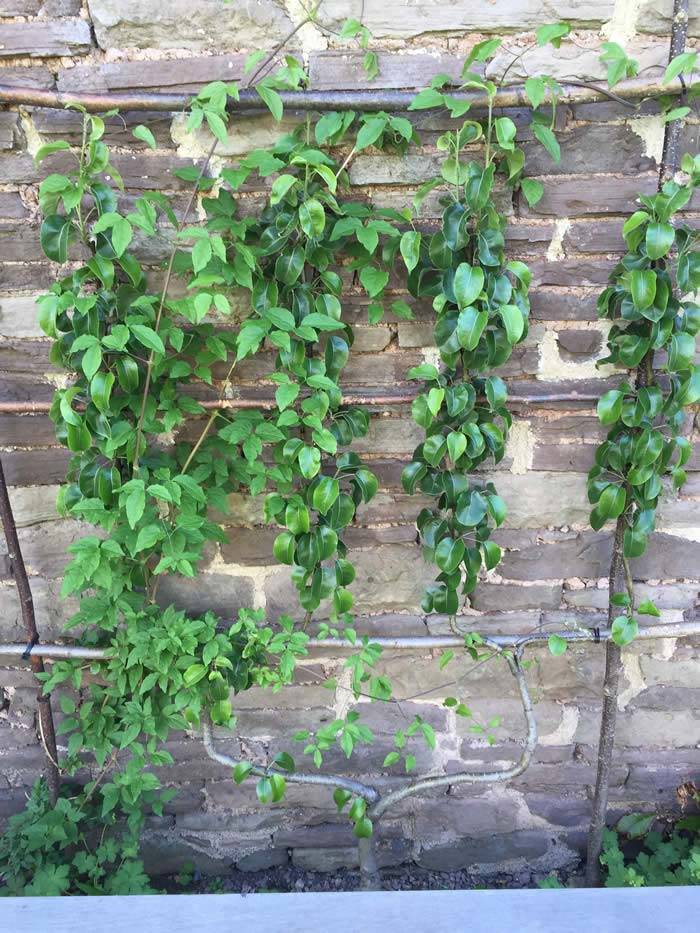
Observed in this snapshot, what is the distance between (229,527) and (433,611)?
0.57 m

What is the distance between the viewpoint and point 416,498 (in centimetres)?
178

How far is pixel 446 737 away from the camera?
1979 millimetres

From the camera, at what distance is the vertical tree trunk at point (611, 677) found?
151cm

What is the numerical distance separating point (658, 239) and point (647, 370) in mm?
313

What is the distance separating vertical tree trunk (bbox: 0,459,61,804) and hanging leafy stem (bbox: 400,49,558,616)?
100cm

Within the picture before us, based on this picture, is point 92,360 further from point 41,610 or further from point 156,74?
point 41,610

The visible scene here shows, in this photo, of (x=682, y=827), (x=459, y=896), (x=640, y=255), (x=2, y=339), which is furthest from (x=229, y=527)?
(x=682, y=827)

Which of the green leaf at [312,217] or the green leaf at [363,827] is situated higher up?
the green leaf at [312,217]

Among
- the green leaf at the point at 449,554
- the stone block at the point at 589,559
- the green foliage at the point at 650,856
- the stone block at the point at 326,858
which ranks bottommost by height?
the stone block at the point at 326,858

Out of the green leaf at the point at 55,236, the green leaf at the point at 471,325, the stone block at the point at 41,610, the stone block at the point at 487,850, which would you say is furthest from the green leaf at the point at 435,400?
the stone block at the point at 487,850

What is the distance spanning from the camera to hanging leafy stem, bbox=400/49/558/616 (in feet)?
4.75

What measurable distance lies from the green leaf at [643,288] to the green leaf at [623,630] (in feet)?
2.48

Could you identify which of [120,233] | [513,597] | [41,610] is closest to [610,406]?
[513,597]

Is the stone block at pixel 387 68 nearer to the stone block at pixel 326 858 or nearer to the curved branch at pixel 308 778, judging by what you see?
the curved branch at pixel 308 778
